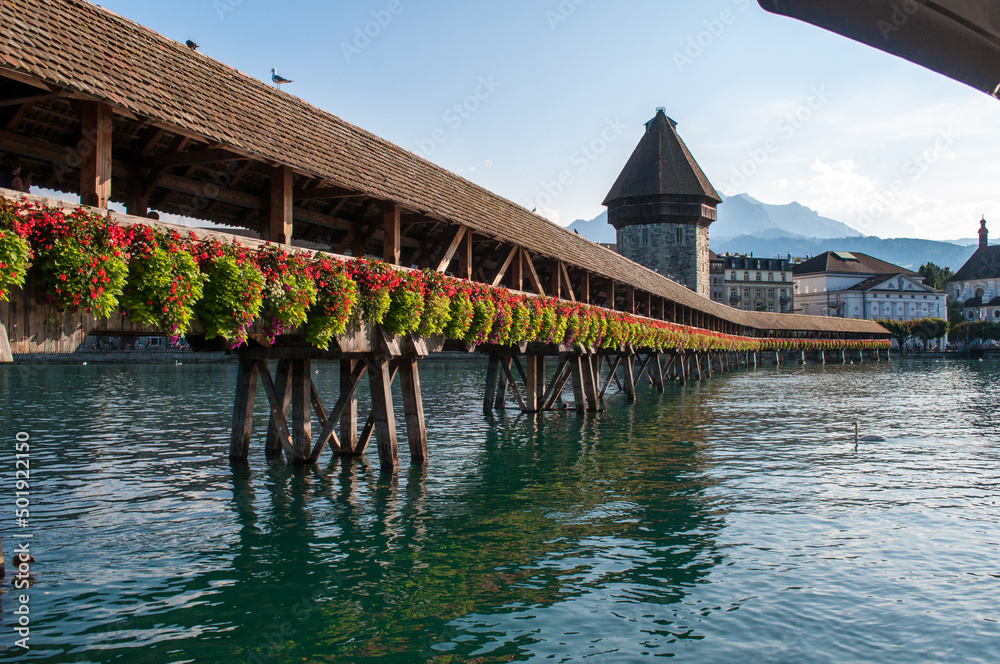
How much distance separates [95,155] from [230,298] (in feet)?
7.56

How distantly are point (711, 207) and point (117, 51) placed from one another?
68147 mm

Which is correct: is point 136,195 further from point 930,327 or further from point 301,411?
point 930,327

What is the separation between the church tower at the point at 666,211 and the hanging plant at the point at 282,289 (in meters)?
60.7

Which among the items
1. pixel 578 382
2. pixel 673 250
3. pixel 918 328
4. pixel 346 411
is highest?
pixel 673 250

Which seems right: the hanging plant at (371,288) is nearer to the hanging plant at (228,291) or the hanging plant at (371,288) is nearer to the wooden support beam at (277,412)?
the hanging plant at (228,291)

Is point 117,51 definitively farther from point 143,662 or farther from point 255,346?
point 143,662

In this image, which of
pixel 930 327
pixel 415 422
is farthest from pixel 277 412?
pixel 930 327

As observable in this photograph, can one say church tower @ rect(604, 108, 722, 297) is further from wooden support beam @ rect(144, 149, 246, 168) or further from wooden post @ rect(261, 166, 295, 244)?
wooden support beam @ rect(144, 149, 246, 168)

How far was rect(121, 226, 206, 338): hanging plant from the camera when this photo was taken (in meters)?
8.87

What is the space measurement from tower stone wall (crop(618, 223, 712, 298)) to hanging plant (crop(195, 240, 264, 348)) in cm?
6179

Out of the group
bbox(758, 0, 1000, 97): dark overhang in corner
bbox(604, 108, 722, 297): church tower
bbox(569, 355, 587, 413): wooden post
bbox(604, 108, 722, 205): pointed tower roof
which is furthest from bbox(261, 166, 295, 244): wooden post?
bbox(604, 108, 722, 205): pointed tower roof

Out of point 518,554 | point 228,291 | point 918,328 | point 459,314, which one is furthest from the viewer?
point 918,328

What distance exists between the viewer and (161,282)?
29.4 ft

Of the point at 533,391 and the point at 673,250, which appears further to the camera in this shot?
the point at 673,250
